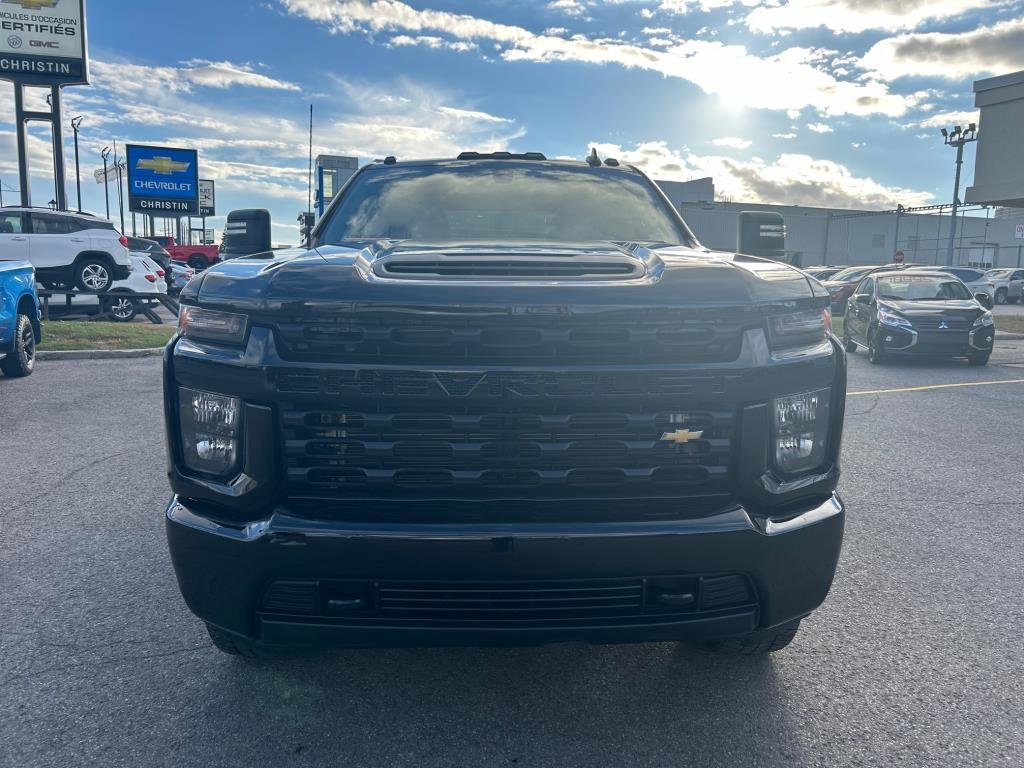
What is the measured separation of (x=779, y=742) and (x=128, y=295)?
17.4 m

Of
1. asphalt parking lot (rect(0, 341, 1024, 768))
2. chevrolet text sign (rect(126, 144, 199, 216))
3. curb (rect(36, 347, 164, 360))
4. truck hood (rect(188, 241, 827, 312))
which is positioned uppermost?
chevrolet text sign (rect(126, 144, 199, 216))

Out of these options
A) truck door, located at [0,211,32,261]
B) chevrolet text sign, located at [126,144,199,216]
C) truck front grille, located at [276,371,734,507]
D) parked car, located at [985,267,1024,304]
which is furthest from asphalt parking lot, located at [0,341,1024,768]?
chevrolet text sign, located at [126,144,199,216]

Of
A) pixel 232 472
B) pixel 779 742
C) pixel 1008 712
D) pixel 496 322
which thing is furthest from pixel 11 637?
pixel 1008 712

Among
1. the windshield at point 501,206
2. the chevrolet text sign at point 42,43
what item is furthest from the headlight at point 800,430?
the chevrolet text sign at point 42,43

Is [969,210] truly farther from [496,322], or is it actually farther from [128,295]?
[496,322]

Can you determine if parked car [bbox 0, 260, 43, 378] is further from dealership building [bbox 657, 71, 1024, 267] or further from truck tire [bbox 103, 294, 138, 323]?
dealership building [bbox 657, 71, 1024, 267]

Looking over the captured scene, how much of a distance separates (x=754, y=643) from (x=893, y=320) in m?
10.9

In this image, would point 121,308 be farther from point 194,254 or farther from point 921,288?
point 194,254

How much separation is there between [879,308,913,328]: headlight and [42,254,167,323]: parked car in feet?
45.8

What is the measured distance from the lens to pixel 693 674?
2811mm

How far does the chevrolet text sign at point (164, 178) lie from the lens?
39125 millimetres

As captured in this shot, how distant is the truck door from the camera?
1678cm

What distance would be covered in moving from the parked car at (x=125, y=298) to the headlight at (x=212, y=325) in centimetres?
1581

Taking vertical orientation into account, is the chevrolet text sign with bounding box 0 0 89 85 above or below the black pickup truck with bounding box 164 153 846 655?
above
